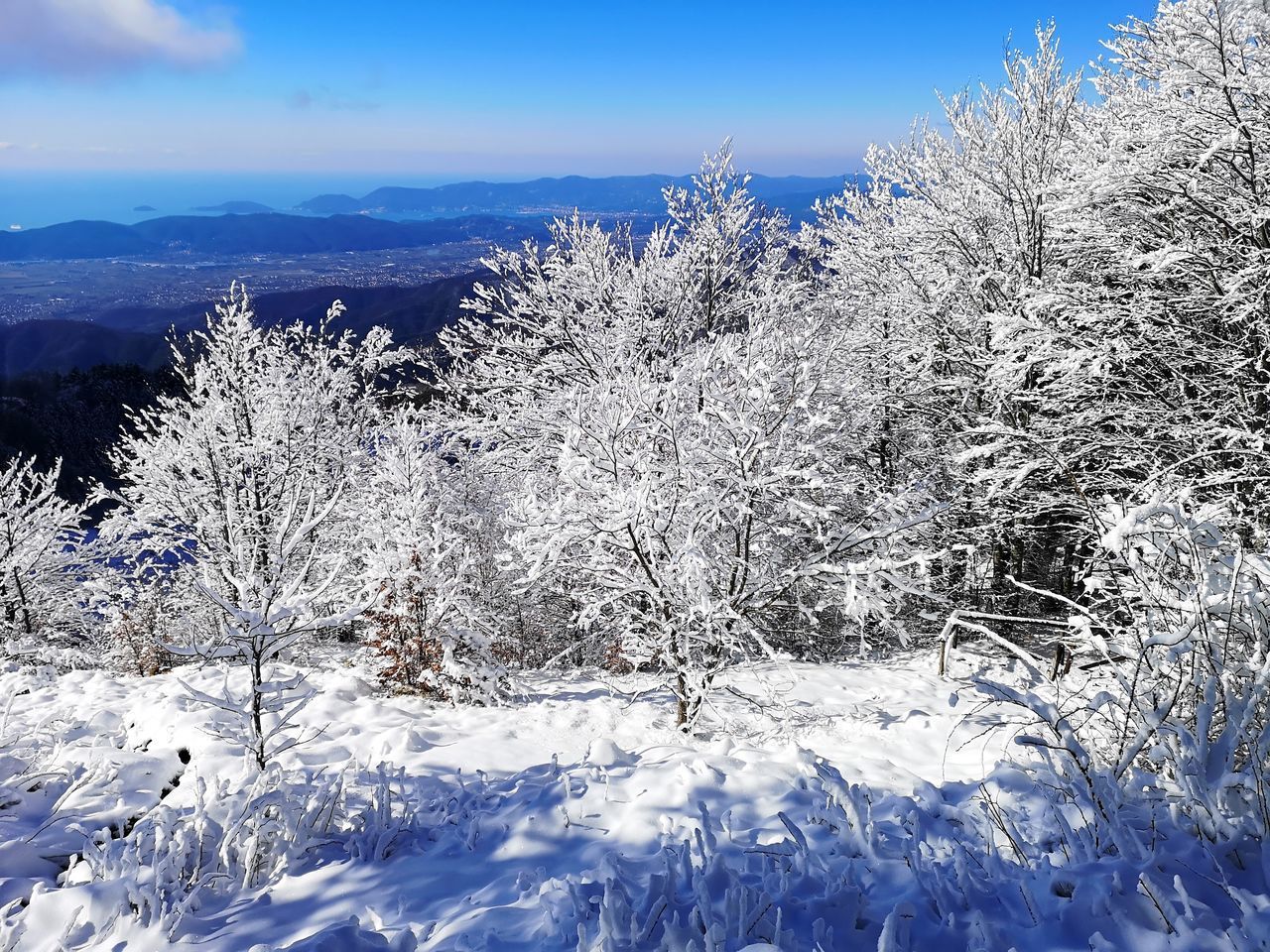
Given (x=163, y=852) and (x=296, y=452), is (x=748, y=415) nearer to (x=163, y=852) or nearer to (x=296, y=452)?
(x=163, y=852)

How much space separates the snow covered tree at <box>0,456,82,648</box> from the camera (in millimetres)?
13953

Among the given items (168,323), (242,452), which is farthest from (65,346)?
(242,452)

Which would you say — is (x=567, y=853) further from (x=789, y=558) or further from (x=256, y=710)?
(x=789, y=558)

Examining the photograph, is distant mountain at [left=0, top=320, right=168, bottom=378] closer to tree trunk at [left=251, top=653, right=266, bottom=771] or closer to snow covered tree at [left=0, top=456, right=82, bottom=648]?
snow covered tree at [left=0, top=456, right=82, bottom=648]

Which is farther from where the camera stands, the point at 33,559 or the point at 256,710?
the point at 33,559

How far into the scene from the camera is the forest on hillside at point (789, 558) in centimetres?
243

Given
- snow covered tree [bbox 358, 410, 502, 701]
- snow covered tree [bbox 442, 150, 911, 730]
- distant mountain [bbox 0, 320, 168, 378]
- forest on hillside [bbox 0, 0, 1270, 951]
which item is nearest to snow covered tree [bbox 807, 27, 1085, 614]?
forest on hillside [bbox 0, 0, 1270, 951]

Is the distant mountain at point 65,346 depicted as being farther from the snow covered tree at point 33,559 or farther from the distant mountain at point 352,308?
the snow covered tree at point 33,559

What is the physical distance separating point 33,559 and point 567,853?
17.4 meters

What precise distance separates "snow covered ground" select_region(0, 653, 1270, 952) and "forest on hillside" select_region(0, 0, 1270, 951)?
2cm

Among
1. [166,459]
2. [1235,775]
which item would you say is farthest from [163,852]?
[166,459]

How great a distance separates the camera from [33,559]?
14516 millimetres

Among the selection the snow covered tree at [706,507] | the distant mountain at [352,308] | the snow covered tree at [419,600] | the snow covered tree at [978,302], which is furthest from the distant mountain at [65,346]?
the snow covered tree at [706,507]

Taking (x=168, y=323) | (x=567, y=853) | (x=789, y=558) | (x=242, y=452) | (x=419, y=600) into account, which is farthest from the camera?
(x=168, y=323)
